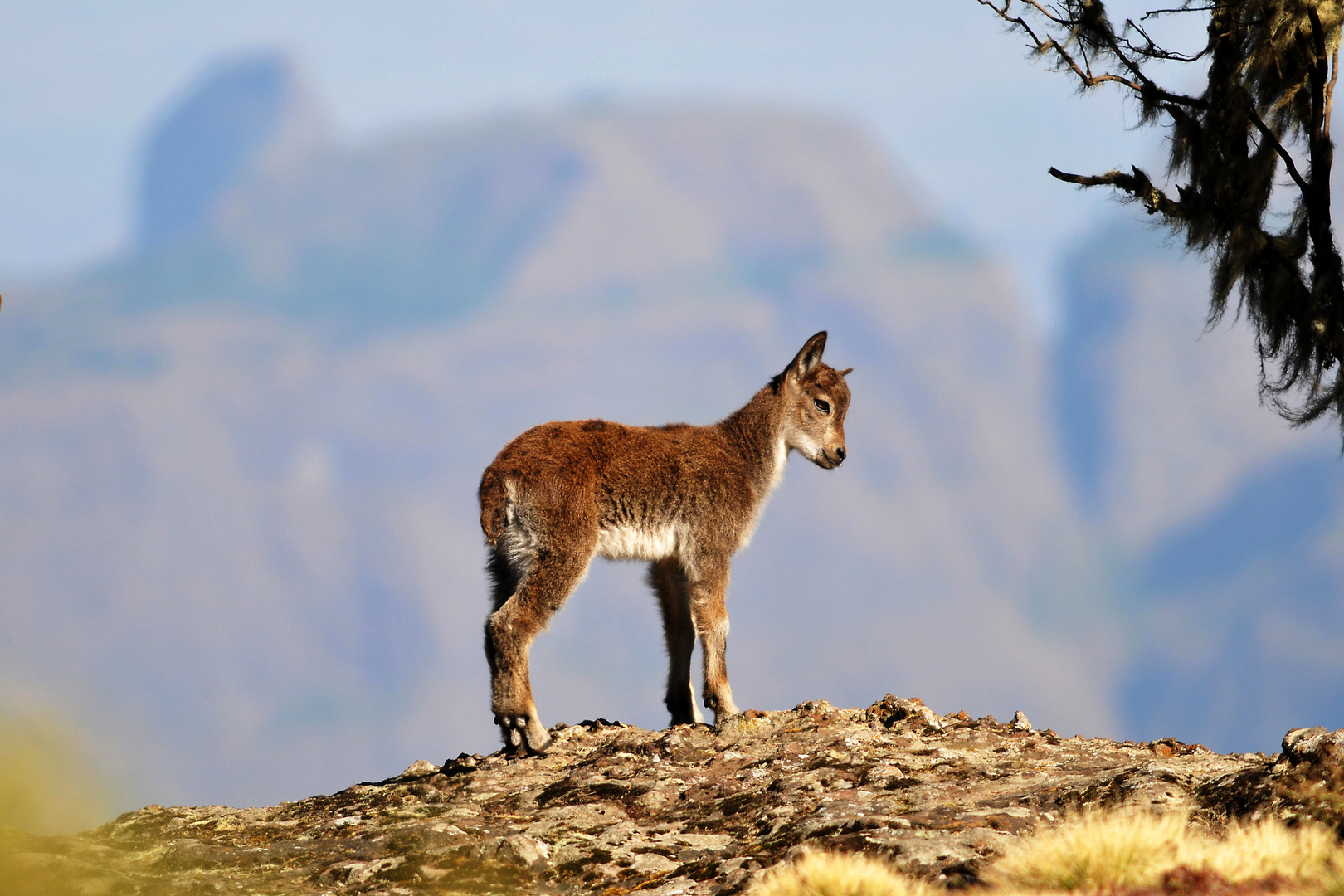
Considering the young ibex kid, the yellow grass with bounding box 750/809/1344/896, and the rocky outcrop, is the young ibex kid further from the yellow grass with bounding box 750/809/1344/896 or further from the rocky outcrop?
the yellow grass with bounding box 750/809/1344/896

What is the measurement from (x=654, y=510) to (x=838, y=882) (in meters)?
6.66

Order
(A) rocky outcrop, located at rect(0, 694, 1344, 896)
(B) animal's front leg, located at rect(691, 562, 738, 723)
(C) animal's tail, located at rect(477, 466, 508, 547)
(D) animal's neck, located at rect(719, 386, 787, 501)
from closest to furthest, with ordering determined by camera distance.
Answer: (A) rocky outcrop, located at rect(0, 694, 1344, 896) → (C) animal's tail, located at rect(477, 466, 508, 547) → (B) animal's front leg, located at rect(691, 562, 738, 723) → (D) animal's neck, located at rect(719, 386, 787, 501)

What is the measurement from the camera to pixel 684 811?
26.1ft

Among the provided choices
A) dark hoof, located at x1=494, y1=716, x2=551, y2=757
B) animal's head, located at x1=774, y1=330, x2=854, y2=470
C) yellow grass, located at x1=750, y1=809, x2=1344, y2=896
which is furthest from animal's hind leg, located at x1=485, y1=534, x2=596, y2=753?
yellow grass, located at x1=750, y1=809, x2=1344, y2=896

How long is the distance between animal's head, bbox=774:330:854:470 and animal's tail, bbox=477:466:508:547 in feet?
12.2

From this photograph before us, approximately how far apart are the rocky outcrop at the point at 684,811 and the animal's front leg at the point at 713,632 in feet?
4.36

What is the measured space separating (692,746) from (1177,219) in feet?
38.5

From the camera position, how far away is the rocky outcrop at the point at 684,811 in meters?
6.47

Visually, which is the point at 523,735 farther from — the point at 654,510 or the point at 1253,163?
the point at 1253,163

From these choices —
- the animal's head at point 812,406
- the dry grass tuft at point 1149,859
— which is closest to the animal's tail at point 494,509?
the animal's head at point 812,406

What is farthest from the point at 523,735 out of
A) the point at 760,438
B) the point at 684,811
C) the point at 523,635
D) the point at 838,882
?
the point at 838,882

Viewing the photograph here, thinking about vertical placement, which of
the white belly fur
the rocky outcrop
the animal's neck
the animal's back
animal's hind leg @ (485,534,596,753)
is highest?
the animal's neck

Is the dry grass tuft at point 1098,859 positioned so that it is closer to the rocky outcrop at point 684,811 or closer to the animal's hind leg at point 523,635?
the rocky outcrop at point 684,811

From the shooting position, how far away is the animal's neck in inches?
501
